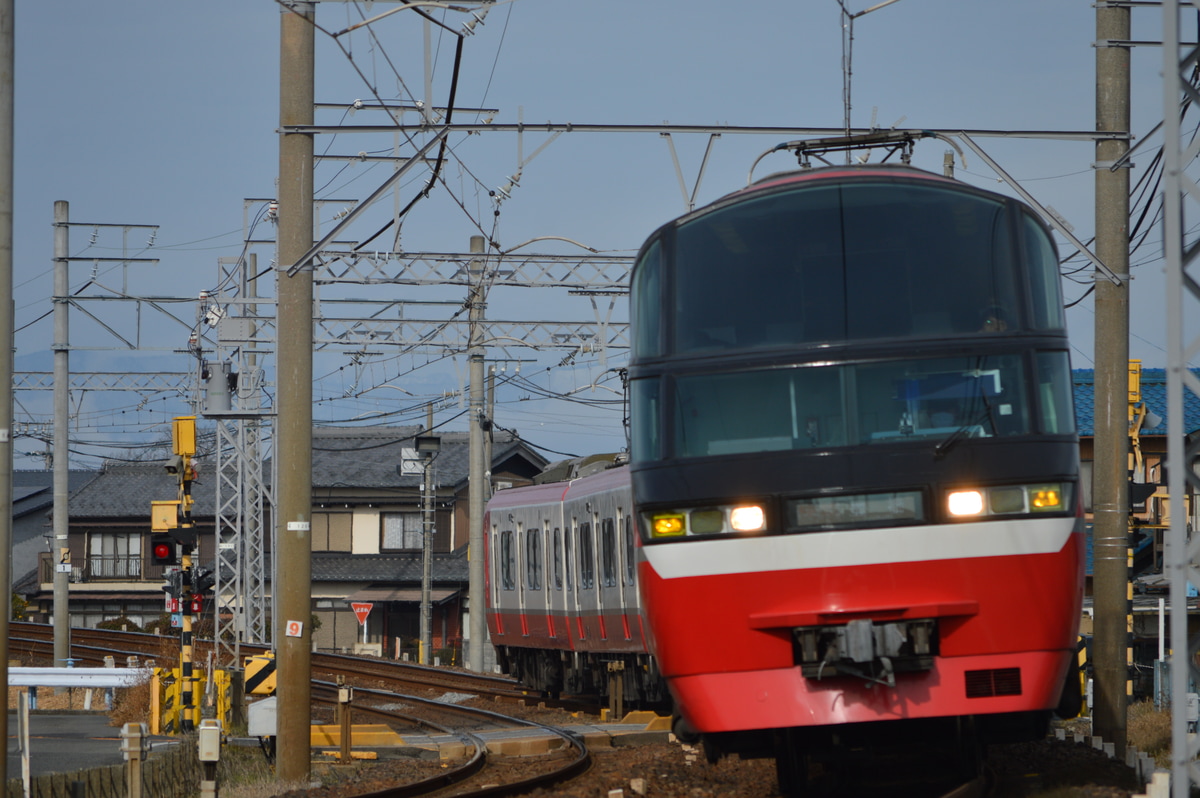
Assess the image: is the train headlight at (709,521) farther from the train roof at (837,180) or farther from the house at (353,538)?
the house at (353,538)

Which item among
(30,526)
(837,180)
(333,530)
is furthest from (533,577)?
(30,526)

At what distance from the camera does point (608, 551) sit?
17156 millimetres

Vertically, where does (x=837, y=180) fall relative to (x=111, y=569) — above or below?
above

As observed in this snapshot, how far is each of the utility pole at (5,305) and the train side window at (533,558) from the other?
11.9 m

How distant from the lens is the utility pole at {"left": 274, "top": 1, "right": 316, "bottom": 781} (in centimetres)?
1170

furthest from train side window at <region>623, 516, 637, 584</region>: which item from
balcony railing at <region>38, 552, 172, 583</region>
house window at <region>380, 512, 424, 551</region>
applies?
balcony railing at <region>38, 552, 172, 583</region>

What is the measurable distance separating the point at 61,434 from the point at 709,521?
69.1ft

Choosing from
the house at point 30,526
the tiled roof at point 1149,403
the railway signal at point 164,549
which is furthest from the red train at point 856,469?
the house at point 30,526

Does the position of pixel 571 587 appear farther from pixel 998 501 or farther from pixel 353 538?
pixel 353 538

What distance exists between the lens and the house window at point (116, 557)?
163 feet

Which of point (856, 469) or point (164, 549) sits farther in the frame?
point (164, 549)

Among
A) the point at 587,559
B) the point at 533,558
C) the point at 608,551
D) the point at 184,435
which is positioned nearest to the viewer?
the point at 608,551

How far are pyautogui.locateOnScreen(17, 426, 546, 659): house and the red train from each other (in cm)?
3146

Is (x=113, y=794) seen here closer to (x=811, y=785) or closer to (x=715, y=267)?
(x=811, y=785)
